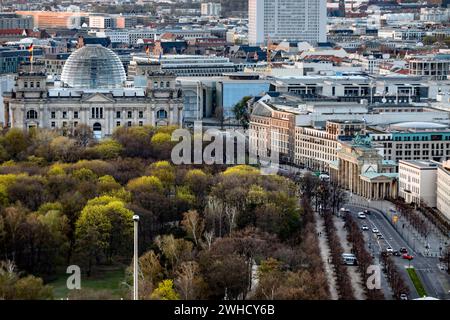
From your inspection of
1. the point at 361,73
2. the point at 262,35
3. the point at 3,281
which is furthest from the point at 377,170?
the point at 262,35

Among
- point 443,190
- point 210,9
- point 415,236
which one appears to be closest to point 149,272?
point 415,236

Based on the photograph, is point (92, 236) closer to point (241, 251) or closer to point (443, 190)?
point (241, 251)

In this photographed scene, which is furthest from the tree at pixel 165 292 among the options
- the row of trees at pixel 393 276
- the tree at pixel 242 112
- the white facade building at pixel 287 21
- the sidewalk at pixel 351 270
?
the white facade building at pixel 287 21

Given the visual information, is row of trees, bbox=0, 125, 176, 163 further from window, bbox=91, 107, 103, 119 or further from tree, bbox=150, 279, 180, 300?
tree, bbox=150, 279, 180, 300

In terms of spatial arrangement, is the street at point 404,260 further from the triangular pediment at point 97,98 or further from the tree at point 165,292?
the triangular pediment at point 97,98

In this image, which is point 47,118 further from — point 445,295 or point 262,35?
point 262,35

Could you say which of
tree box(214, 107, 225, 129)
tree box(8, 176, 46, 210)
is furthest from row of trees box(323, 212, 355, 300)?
tree box(214, 107, 225, 129)
